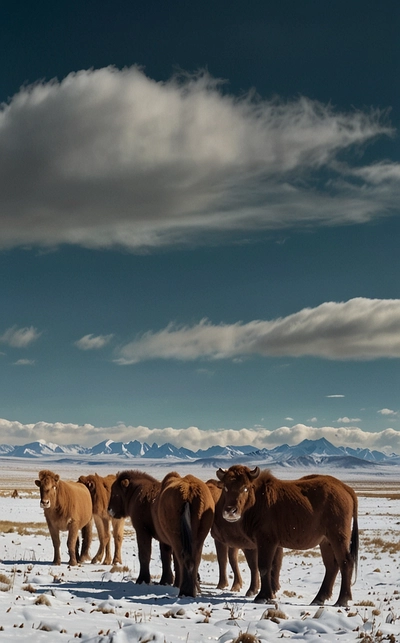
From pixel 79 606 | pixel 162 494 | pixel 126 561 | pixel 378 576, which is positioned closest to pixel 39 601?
pixel 79 606

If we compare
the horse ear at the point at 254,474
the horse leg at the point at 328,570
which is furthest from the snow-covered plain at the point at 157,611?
the horse ear at the point at 254,474

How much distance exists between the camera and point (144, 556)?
16.4 meters

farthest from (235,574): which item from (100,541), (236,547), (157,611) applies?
(100,541)

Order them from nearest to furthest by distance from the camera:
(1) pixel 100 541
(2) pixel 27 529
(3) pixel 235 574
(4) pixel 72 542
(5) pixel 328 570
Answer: (5) pixel 328 570 < (3) pixel 235 574 < (4) pixel 72 542 < (1) pixel 100 541 < (2) pixel 27 529

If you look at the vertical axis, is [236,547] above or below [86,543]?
above

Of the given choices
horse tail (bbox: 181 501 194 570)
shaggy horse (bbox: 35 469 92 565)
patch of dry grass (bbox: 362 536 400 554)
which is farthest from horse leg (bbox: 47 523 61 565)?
patch of dry grass (bbox: 362 536 400 554)

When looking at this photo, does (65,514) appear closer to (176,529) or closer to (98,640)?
(176,529)

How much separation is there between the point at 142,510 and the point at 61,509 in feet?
11.4

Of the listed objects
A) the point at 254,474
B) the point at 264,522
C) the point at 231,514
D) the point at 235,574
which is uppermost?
the point at 254,474

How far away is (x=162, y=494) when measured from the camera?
15.1 m

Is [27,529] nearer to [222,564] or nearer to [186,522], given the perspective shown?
[222,564]

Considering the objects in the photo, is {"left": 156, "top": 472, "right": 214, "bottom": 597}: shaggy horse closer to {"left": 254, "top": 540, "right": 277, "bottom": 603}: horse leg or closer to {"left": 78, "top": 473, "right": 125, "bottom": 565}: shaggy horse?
{"left": 254, "top": 540, "right": 277, "bottom": 603}: horse leg

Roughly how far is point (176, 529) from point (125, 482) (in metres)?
3.28

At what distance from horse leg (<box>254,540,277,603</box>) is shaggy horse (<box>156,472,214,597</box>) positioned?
4.21ft
